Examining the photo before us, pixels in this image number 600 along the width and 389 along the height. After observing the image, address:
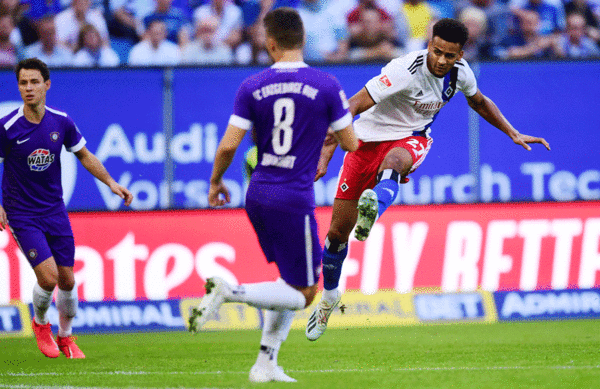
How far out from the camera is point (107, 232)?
957cm

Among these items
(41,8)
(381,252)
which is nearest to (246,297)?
(381,252)

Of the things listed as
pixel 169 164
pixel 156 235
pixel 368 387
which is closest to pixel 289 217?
pixel 368 387

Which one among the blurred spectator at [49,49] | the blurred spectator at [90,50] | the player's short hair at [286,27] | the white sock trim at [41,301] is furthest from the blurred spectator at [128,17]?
the player's short hair at [286,27]

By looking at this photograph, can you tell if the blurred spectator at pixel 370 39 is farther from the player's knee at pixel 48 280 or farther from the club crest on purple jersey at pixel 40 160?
the player's knee at pixel 48 280

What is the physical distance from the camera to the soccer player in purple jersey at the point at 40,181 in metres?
7.21

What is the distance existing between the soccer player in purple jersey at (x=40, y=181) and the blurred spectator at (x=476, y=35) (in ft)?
21.0

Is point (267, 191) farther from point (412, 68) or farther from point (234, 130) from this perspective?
point (412, 68)

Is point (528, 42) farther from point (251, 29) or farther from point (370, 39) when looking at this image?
point (251, 29)

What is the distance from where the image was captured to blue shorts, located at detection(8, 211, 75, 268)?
285 inches

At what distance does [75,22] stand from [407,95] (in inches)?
256

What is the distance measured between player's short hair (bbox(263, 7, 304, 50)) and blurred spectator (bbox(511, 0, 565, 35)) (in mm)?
8200

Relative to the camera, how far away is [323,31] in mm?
12258

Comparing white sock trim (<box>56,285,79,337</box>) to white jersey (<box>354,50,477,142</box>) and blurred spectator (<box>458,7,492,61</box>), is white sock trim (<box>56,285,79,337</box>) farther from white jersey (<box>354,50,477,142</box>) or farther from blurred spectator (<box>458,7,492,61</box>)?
blurred spectator (<box>458,7,492,61</box>)

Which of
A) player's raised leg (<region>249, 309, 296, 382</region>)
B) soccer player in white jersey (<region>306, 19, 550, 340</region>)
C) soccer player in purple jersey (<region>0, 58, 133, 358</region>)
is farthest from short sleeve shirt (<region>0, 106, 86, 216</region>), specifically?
player's raised leg (<region>249, 309, 296, 382</region>)
